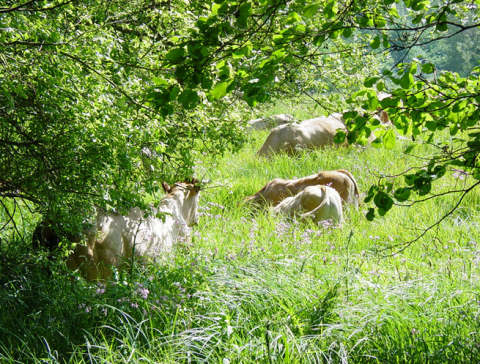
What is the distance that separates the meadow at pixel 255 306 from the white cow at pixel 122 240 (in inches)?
8.2

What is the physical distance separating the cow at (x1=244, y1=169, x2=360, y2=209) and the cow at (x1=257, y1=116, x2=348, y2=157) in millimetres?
3344

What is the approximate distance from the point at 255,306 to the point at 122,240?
187 cm

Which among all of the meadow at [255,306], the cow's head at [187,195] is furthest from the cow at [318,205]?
the cow's head at [187,195]

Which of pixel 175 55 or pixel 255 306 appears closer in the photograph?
pixel 175 55

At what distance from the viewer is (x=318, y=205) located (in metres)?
7.46

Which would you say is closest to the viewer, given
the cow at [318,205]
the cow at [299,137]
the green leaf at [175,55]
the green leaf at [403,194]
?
the green leaf at [175,55]

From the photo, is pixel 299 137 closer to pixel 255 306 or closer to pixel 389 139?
pixel 255 306

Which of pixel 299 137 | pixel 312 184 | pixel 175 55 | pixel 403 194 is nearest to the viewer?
pixel 175 55

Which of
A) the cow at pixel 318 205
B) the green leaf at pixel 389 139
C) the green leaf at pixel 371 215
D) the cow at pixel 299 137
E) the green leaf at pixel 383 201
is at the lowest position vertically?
the cow at pixel 299 137

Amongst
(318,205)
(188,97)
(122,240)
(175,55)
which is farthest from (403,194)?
(318,205)

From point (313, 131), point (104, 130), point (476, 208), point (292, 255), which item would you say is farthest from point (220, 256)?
point (313, 131)

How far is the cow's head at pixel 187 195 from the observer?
648 centimetres

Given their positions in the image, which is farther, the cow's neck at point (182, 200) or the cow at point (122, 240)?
the cow's neck at point (182, 200)

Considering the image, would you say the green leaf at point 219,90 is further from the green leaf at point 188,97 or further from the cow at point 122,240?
the cow at point 122,240
